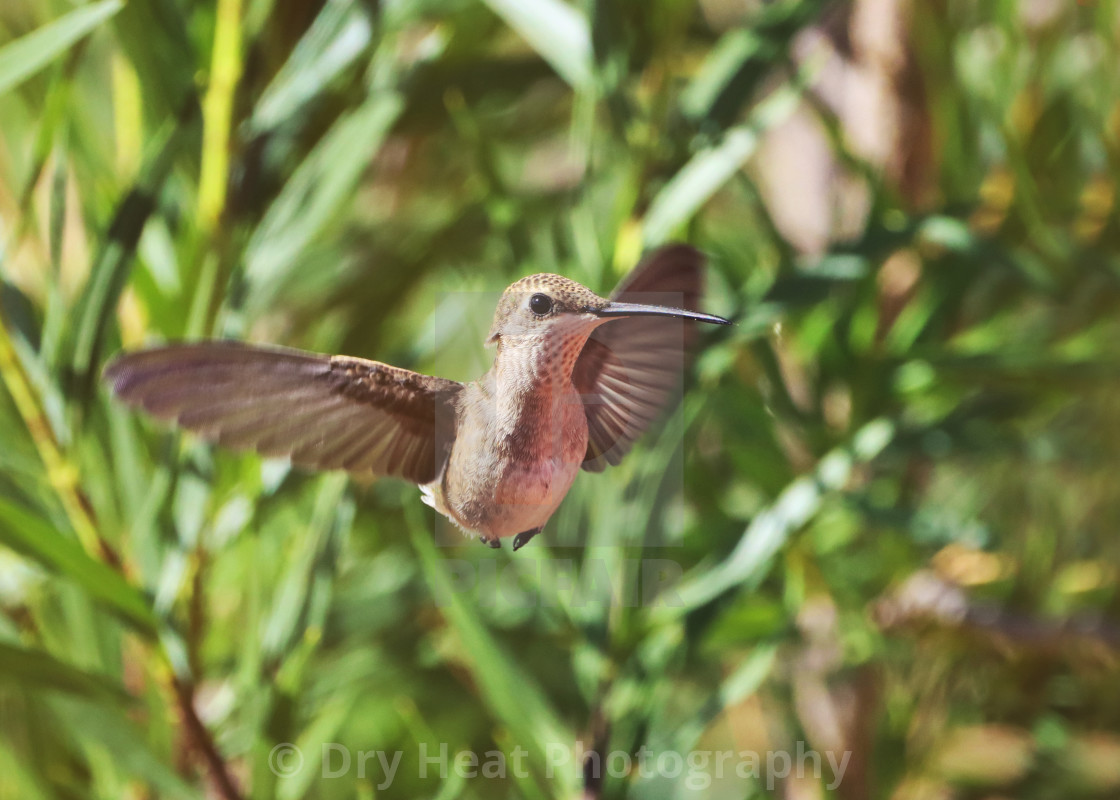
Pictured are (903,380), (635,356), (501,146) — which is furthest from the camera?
(501,146)

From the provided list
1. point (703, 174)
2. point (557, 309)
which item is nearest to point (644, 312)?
point (557, 309)

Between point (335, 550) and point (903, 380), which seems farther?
point (903, 380)

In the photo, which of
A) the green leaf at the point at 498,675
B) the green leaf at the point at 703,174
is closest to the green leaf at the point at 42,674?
the green leaf at the point at 498,675

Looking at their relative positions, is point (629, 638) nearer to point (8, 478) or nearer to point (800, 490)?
point (800, 490)

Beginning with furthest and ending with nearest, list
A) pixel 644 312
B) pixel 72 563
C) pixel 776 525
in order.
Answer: pixel 776 525 < pixel 72 563 < pixel 644 312

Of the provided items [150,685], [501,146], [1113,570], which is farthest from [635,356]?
[1113,570]

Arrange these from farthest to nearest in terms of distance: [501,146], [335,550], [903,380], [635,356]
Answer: [501,146], [903,380], [335,550], [635,356]

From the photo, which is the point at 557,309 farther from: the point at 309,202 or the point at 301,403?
the point at 309,202

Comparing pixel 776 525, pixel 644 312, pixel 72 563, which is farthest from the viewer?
pixel 776 525
